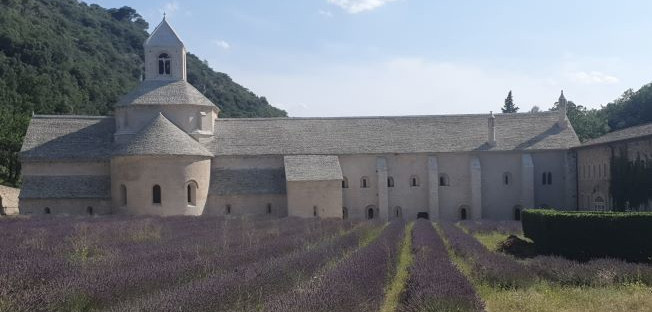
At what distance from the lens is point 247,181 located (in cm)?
4131

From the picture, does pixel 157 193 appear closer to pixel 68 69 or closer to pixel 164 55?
pixel 164 55

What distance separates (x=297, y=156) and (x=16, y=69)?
48760 mm

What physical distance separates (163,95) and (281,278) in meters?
32.6

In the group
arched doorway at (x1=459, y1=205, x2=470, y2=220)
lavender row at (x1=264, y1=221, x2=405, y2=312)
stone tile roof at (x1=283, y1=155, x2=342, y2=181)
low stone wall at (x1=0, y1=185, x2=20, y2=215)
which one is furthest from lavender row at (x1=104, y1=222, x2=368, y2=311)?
low stone wall at (x1=0, y1=185, x2=20, y2=215)

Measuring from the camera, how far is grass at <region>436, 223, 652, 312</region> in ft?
37.8

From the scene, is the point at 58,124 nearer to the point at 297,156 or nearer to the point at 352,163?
the point at 297,156

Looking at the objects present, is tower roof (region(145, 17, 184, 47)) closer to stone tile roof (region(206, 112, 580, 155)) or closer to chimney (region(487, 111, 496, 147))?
stone tile roof (region(206, 112, 580, 155))

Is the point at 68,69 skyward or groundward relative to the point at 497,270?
skyward

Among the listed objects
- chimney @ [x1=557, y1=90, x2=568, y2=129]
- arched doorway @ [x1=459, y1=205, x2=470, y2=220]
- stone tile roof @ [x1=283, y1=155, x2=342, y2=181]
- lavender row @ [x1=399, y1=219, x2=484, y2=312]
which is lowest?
arched doorway @ [x1=459, y1=205, x2=470, y2=220]

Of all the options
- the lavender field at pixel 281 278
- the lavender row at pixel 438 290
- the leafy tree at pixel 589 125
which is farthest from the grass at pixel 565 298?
the leafy tree at pixel 589 125

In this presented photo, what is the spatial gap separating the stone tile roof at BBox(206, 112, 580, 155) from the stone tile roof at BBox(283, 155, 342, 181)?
0.73 m

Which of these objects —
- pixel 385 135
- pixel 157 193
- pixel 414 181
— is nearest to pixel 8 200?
pixel 157 193

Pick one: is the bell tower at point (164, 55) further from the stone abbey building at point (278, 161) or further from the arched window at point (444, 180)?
the arched window at point (444, 180)

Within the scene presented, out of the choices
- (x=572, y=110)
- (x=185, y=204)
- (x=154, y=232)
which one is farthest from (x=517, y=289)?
(x=572, y=110)
